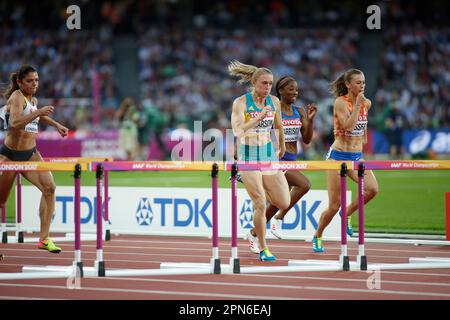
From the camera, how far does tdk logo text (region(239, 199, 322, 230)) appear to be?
494 inches

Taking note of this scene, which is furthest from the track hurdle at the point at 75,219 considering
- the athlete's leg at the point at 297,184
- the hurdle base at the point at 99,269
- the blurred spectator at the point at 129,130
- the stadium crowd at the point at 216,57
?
the stadium crowd at the point at 216,57

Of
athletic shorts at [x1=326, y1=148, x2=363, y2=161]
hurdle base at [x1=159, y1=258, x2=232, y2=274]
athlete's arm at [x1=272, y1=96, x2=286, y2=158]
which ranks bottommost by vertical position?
hurdle base at [x1=159, y1=258, x2=232, y2=274]

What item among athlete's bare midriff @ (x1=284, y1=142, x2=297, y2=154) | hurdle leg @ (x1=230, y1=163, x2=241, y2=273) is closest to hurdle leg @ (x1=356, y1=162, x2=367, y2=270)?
hurdle leg @ (x1=230, y1=163, x2=241, y2=273)

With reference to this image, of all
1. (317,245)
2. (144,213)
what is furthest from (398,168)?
(144,213)

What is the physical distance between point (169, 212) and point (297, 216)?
2.00 meters

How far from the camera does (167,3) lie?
39.1 metres

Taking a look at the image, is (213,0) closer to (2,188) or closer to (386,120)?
(386,120)

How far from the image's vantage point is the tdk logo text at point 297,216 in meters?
12.6

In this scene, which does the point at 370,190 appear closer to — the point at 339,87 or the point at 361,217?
the point at 339,87

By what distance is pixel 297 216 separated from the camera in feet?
41.6

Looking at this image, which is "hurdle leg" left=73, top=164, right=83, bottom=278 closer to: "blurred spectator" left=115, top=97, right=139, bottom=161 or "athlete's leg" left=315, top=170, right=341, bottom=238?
"athlete's leg" left=315, top=170, right=341, bottom=238

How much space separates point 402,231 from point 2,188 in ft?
20.4

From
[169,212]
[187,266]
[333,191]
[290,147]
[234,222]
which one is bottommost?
[187,266]
